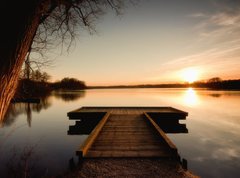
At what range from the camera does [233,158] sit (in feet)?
33.5

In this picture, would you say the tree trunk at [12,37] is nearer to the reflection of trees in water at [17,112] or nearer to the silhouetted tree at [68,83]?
the reflection of trees in water at [17,112]

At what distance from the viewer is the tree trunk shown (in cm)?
185

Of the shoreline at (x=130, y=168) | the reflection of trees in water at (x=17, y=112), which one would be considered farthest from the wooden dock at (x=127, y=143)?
the reflection of trees in water at (x=17, y=112)

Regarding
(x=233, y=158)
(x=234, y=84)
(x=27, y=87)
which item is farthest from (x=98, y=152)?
(x=234, y=84)

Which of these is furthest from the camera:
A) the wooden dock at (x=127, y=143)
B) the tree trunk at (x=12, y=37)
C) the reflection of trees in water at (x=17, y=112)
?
the reflection of trees in water at (x=17, y=112)

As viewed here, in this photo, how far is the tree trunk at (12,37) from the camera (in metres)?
1.85

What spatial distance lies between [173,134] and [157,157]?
31.1 feet

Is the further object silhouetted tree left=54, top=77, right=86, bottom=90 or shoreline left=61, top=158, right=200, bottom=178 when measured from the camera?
silhouetted tree left=54, top=77, right=86, bottom=90

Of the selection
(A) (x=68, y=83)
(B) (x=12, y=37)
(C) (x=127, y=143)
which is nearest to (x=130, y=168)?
(C) (x=127, y=143)

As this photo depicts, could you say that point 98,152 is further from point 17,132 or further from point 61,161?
point 17,132

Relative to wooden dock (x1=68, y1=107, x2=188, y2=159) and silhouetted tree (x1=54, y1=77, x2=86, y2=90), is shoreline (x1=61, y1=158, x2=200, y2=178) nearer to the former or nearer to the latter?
wooden dock (x1=68, y1=107, x2=188, y2=159)

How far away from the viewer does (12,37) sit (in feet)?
6.15

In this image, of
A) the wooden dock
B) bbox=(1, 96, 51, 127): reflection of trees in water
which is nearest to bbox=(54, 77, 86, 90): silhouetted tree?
bbox=(1, 96, 51, 127): reflection of trees in water

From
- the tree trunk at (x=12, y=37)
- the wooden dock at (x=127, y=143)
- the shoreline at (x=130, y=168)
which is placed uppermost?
the tree trunk at (x=12, y=37)
